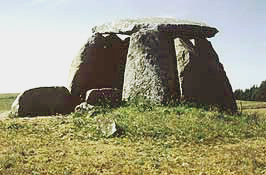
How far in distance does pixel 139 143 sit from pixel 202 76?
10.1 meters

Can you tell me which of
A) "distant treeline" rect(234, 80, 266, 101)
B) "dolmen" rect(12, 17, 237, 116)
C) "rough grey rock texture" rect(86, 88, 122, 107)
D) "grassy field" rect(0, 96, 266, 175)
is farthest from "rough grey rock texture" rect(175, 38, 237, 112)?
"distant treeline" rect(234, 80, 266, 101)

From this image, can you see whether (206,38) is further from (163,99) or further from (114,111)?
(114,111)

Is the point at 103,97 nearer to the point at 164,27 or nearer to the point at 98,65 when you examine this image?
the point at 98,65

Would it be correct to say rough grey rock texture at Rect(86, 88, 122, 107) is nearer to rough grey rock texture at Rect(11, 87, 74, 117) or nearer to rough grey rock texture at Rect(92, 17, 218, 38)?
rough grey rock texture at Rect(11, 87, 74, 117)

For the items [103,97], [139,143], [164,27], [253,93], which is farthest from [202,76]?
[253,93]

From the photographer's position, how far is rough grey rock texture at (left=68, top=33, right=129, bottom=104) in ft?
85.4

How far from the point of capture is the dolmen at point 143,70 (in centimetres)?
2300

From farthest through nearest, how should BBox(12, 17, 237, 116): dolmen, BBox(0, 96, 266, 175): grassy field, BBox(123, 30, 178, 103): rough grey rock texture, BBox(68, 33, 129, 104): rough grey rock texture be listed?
BBox(68, 33, 129, 104): rough grey rock texture, BBox(12, 17, 237, 116): dolmen, BBox(123, 30, 178, 103): rough grey rock texture, BBox(0, 96, 266, 175): grassy field

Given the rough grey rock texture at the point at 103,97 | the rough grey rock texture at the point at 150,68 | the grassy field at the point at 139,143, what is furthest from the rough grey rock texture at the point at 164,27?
the grassy field at the point at 139,143

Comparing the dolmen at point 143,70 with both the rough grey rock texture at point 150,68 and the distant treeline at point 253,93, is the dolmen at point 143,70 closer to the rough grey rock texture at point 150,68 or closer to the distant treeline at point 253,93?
the rough grey rock texture at point 150,68

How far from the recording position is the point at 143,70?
23.4 m

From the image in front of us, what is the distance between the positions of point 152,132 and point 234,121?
4.22 metres

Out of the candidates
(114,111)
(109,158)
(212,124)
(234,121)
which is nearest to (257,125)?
(234,121)

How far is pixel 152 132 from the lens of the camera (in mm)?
16656
